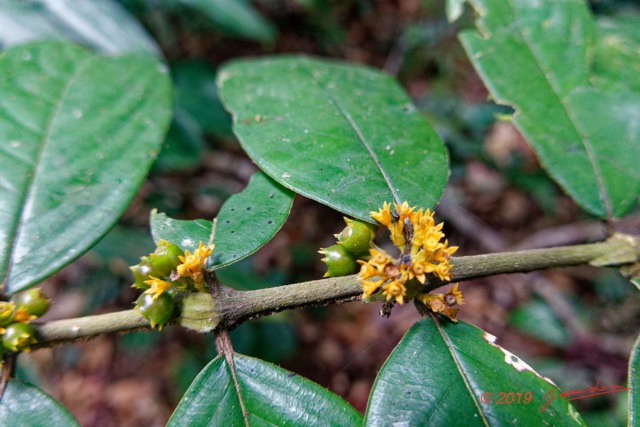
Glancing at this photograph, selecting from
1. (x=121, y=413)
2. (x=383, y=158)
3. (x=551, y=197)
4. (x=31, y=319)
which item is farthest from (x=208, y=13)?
(x=121, y=413)

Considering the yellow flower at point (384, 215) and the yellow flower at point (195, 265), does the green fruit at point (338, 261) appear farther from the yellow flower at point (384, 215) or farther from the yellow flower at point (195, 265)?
the yellow flower at point (195, 265)

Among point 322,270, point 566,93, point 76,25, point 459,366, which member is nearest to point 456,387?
point 459,366

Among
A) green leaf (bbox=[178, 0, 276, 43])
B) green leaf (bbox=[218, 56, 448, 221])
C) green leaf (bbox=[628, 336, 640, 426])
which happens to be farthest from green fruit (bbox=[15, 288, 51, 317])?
green leaf (bbox=[178, 0, 276, 43])

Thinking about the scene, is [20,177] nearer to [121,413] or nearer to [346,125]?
[346,125]

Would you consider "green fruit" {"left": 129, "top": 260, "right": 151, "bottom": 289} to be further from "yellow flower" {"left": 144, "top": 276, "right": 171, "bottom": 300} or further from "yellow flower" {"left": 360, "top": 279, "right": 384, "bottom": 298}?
"yellow flower" {"left": 360, "top": 279, "right": 384, "bottom": 298}

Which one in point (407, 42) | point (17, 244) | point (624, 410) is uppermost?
point (17, 244)

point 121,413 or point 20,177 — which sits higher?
point 20,177

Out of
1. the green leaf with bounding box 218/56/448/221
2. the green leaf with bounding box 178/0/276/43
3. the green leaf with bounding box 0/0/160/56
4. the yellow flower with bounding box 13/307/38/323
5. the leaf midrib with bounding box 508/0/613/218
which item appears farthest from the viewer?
the green leaf with bounding box 178/0/276/43
